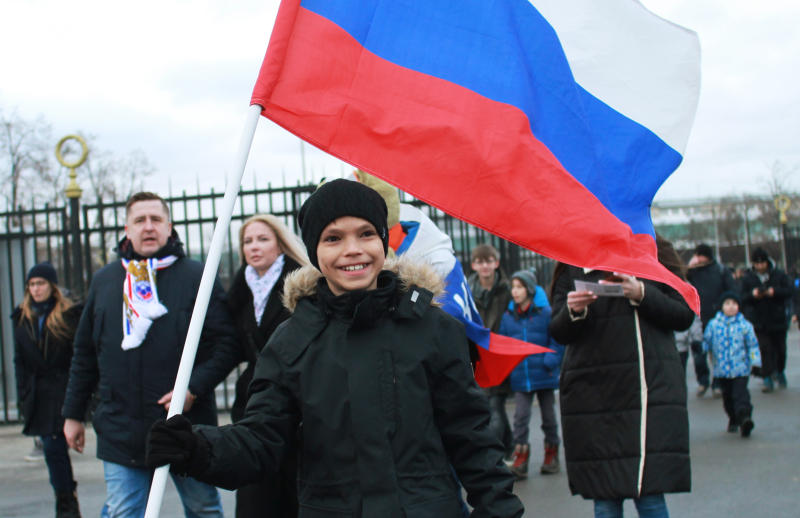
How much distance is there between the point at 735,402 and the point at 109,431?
20.0ft

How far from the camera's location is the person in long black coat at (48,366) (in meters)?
6.05

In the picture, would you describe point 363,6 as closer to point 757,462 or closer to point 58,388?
point 58,388

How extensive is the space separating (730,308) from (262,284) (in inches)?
252

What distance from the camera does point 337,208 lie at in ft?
8.53

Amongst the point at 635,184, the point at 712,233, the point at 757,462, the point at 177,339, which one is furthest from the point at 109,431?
the point at 712,233

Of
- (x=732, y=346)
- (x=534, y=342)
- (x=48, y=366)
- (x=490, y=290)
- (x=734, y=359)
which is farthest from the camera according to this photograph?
(x=732, y=346)

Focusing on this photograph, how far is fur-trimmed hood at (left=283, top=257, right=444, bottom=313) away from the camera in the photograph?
2680 mm

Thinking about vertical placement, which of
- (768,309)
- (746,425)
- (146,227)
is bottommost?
(746,425)

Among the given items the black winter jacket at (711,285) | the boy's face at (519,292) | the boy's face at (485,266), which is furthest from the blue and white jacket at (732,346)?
the boy's face at (485,266)

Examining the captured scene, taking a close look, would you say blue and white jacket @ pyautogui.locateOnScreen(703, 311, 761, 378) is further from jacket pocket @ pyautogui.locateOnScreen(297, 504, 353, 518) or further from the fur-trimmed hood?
jacket pocket @ pyautogui.locateOnScreen(297, 504, 353, 518)

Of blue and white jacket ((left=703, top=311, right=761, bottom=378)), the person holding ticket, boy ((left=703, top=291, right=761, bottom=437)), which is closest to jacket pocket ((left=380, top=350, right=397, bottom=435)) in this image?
the person holding ticket

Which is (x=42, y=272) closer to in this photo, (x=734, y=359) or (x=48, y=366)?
(x=48, y=366)

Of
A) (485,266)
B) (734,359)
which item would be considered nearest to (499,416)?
(485,266)

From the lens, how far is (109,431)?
432 centimetres
